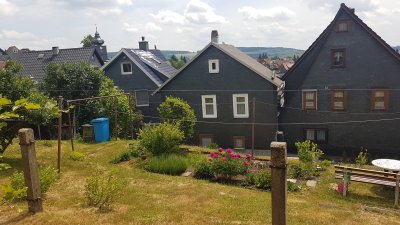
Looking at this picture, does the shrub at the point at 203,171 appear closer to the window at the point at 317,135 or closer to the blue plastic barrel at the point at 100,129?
the blue plastic barrel at the point at 100,129

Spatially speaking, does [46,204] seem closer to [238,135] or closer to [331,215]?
[331,215]

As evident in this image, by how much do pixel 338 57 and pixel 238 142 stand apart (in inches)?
356

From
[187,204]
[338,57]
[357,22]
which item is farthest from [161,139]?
[357,22]

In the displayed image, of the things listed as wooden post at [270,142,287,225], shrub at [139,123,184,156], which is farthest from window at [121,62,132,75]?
wooden post at [270,142,287,225]

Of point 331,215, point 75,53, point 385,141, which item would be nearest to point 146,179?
point 331,215

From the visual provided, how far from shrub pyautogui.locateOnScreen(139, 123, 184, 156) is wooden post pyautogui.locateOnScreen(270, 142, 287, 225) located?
11.4 m

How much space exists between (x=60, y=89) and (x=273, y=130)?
1676 cm

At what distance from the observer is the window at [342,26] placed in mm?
22875

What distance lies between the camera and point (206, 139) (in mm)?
26266

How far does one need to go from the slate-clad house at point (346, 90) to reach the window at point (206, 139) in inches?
224

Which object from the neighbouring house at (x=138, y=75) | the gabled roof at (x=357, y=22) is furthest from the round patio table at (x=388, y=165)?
the neighbouring house at (x=138, y=75)

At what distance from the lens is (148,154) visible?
54.2 ft

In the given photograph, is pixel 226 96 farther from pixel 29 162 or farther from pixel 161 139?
pixel 29 162

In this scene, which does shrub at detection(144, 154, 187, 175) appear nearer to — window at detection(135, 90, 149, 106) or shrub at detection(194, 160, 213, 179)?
shrub at detection(194, 160, 213, 179)
